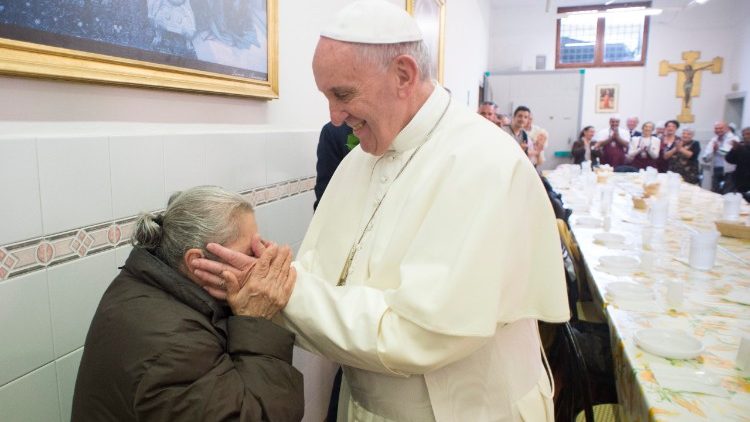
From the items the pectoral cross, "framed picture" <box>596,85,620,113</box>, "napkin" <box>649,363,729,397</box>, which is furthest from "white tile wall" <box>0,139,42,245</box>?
the pectoral cross

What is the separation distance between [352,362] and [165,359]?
44 cm

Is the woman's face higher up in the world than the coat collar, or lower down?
higher up

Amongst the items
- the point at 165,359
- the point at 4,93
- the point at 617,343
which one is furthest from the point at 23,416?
the point at 617,343

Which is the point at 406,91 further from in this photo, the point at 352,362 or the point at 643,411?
the point at 643,411

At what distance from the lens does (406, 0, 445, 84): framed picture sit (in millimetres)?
4598

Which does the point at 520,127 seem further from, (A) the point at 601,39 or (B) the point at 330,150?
(A) the point at 601,39

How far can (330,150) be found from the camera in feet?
8.65

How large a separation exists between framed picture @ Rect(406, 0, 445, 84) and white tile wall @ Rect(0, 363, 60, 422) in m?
3.69

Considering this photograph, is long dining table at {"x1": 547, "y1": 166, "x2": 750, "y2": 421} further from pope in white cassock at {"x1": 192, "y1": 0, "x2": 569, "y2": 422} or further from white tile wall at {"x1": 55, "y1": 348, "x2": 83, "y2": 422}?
white tile wall at {"x1": 55, "y1": 348, "x2": 83, "y2": 422}

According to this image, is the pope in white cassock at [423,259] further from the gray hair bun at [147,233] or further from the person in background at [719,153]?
the person in background at [719,153]

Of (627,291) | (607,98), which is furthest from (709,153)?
(627,291)

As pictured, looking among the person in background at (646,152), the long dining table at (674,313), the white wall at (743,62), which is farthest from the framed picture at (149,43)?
the white wall at (743,62)

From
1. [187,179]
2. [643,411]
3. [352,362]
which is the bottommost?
[643,411]

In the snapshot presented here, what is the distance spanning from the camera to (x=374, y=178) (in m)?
1.66
